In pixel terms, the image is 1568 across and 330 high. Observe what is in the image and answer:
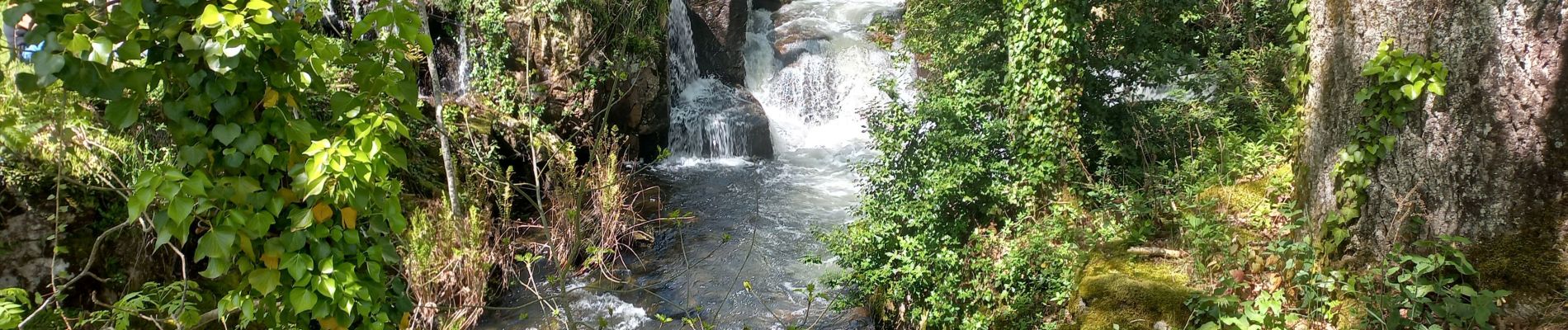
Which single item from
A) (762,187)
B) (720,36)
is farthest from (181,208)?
(720,36)

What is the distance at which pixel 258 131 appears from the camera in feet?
6.15

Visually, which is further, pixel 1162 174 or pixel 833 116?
pixel 833 116

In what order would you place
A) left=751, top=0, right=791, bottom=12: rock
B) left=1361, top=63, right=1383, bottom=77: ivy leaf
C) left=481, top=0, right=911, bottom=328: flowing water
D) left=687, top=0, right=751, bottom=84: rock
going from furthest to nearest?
left=751, top=0, right=791, bottom=12: rock → left=687, top=0, right=751, bottom=84: rock → left=481, top=0, right=911, bottom=328: flowing water → left=1361, top=63, right=1383, bottom=77: ivy leaf

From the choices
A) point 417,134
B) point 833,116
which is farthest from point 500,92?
point 833,116

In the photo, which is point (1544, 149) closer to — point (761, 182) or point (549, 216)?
point (549, 216)

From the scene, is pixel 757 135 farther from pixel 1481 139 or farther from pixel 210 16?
pixel 210 16

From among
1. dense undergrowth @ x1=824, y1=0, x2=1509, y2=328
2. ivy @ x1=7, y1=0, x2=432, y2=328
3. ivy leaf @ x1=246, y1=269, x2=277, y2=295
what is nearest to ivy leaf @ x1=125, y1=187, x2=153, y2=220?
ivy @ x1=7, y1=0, x2=432, y2=328

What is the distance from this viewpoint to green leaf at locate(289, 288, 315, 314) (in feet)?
6.42

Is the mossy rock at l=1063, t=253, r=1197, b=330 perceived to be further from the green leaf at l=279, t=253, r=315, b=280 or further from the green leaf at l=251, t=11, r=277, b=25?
the green leaf at l=251, t=11, r=277, b=25

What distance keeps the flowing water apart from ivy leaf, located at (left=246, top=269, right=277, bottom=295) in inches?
35.5

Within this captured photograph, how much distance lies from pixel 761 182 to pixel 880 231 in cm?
506

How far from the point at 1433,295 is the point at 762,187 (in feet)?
25.4

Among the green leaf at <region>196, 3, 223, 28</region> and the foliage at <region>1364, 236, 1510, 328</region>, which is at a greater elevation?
the green leaf at <region>196, 3, 223, 28</region>

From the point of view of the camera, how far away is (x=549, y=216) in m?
7.49
